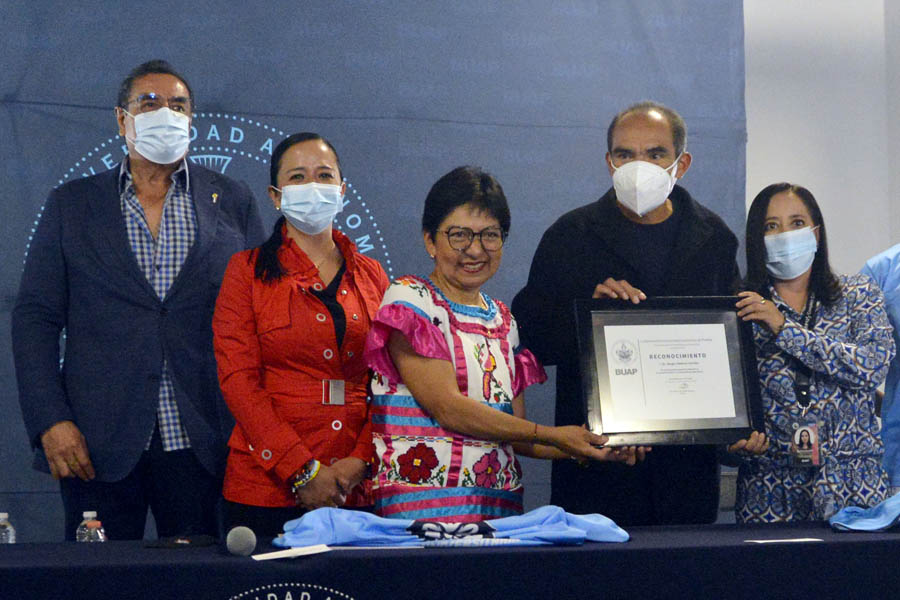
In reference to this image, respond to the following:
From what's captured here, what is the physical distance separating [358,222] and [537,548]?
1.85 metres

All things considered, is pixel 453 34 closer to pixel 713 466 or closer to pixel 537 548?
pixel 713 466

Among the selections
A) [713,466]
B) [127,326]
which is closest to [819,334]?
[713,466]

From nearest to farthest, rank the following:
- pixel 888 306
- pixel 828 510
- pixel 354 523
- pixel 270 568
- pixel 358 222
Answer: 1. pixel 270 568
2. pixel 354 523
3. pixel 828 510
4. pixel 888 306
5. pixel 358 222

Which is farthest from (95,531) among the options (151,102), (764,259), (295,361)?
(764,259)

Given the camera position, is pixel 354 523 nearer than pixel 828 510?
Yes

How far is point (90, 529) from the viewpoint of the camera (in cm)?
234

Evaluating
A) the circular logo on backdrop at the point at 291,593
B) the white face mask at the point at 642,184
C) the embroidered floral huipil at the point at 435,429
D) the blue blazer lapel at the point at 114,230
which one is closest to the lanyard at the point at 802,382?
the white face mask at the point at 642,184

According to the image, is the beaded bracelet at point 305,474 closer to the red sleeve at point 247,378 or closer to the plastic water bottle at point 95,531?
the red sleeve at point 247,378

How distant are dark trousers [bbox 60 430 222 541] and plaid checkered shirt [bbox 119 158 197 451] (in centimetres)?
5

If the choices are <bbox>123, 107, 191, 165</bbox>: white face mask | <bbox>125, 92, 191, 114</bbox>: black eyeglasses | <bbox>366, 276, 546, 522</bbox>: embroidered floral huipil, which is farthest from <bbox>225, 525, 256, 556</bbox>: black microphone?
<bbox>125, 92, 191, 114</bbox>: black eyeglasses

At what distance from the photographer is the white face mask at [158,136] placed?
2.60 metres

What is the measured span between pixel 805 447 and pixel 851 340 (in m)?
0.34

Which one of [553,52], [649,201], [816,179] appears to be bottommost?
[649,201]

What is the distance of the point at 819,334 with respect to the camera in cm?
253
